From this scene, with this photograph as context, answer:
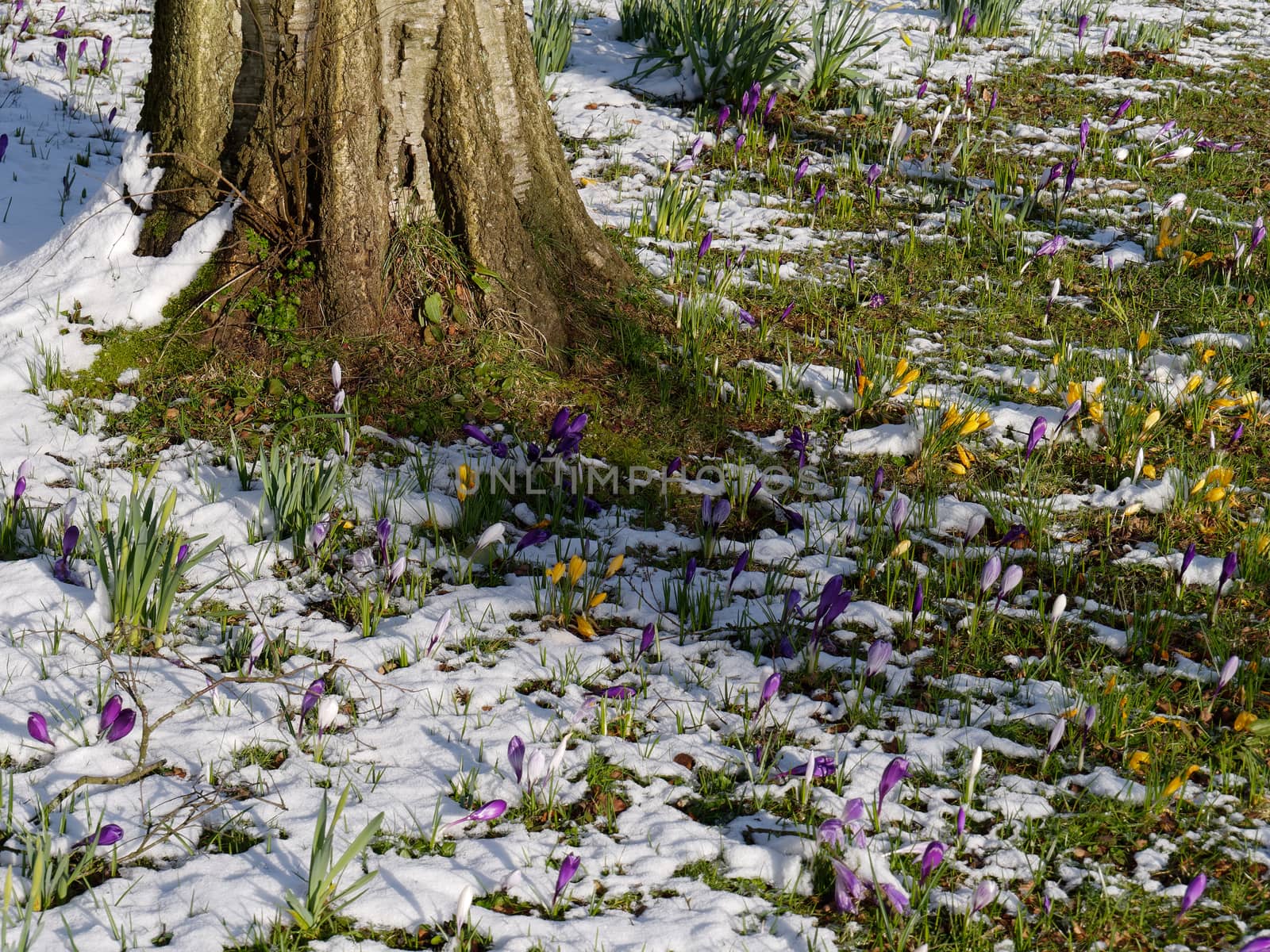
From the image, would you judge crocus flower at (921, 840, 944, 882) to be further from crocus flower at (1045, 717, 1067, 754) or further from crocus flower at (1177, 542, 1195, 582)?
crocus flower at (1177, 542, 1195, 582)

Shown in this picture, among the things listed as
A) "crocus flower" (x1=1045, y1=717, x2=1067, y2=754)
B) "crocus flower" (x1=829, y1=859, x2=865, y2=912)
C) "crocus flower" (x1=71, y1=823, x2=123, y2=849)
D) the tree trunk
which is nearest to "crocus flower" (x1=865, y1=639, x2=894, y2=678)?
"crocus flower" (x1=1045, y1=717, x2=1067, y2=754)

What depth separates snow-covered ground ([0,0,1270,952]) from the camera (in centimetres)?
219

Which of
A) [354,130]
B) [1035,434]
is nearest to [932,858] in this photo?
[1035,434]

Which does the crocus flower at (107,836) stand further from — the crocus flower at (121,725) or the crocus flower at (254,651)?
the crocus flower at (254,651)

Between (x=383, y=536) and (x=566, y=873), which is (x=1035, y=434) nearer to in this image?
(x=383, y=536)

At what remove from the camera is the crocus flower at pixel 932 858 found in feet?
6.88

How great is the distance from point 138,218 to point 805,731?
126 inches

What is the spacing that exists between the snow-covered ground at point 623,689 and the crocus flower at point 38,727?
0.01 meters

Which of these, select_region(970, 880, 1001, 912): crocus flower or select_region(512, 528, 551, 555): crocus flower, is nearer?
select_region(970, 880, 1001, 912): crocus flower

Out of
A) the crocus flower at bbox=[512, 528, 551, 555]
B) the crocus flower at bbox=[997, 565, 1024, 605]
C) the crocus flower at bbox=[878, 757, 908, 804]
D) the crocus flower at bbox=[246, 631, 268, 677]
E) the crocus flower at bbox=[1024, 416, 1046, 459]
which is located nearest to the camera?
the crocus flower at bbox=[878, 757, 908, 804]

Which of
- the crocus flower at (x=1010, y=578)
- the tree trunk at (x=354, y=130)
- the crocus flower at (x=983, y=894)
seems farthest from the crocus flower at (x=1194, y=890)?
the tree trunk at (x=354, y=130)

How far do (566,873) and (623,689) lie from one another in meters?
0.65

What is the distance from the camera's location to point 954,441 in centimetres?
395

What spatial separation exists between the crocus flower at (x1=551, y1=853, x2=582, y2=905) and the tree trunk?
2435mm
